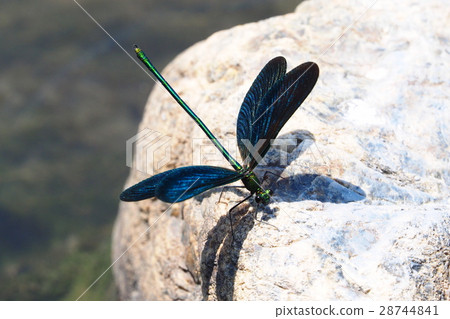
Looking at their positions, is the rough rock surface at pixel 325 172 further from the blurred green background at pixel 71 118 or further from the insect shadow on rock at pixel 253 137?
the blurred green background at pixel 71 118

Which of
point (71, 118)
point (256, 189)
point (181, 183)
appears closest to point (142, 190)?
point (181, 183)

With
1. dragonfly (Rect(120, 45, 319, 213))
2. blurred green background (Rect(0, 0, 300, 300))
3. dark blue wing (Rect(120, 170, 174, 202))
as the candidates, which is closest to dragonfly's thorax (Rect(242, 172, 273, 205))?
dragonfly (Rect(120, 45, 319, 213))

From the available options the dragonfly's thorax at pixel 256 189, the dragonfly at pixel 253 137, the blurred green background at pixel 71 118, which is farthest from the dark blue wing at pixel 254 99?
the blurred green background at pixel 71 118

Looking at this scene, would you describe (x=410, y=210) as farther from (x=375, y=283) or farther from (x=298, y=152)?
(x=298, y=152)

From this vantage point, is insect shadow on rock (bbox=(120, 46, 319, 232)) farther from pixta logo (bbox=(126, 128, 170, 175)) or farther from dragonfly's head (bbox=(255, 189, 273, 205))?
pixta logo (bbox=(126, 128, 170, 175))

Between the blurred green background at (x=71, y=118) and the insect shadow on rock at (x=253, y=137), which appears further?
the blurred green background at (x=71, y=118)

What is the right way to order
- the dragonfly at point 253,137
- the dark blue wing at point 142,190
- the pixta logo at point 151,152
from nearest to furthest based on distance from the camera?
1. the dragonfly at point 253,137
2. the dark blue wing at point 142,190
3. the pixta logo at point 151,152

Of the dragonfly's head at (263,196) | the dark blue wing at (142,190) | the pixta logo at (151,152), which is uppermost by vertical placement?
the pixta logo at (151,152)
